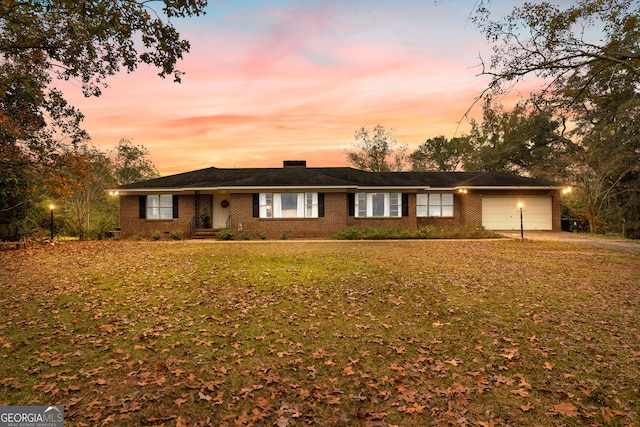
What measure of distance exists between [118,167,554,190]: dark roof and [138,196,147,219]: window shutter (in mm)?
817

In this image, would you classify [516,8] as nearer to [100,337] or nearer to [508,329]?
[508,329]

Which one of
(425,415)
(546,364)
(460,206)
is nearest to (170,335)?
(425,415)

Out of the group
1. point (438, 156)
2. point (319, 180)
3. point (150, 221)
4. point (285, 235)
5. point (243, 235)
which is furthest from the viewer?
Result: point (438, 156)

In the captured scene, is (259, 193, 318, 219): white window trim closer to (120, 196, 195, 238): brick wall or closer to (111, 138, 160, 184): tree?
(120, 196, 195, 238): brick wall

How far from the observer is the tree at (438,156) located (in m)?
48.1

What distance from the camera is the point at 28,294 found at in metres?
7.91

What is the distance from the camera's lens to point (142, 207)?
22266 millimetres

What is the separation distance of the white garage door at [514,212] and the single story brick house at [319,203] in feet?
0.22

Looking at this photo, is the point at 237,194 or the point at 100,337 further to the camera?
the point at 237,194

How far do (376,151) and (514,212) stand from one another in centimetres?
2199

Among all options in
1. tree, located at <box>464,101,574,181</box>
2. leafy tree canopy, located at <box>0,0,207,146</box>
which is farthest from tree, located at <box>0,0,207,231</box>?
tree, located at <box>464,101,574,181</box>

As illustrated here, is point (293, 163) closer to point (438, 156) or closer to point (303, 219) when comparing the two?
point (303, 219)

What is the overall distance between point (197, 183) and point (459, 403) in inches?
864

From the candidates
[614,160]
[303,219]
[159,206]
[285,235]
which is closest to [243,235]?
[285,235]
